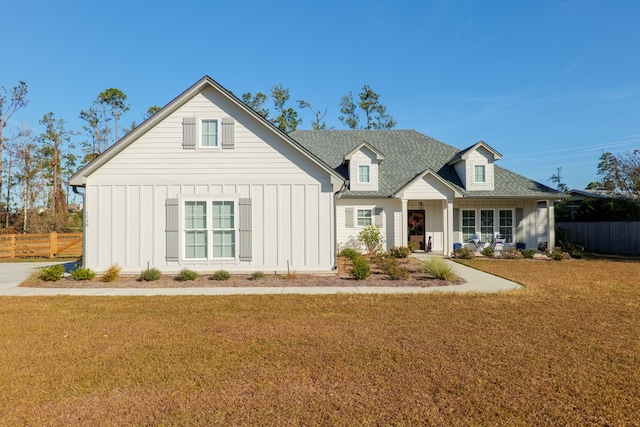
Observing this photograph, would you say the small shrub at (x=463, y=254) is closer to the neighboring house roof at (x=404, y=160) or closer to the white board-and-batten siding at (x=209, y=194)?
the neighboring house roof at (x=404, y=160)

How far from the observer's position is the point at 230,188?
1219cm

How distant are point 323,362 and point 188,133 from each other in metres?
9.79

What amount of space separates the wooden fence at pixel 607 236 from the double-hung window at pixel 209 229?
22.0 m

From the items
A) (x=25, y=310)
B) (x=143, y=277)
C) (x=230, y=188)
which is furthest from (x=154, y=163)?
(x=25, y=310)

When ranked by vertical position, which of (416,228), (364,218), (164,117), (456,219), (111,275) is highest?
(164,117)

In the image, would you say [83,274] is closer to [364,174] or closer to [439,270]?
[439,270]

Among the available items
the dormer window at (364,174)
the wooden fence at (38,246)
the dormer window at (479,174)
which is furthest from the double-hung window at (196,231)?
the dormer window at (479,174)

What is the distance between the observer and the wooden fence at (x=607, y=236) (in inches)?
826

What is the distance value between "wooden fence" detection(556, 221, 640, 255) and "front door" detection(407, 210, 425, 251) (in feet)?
36.3

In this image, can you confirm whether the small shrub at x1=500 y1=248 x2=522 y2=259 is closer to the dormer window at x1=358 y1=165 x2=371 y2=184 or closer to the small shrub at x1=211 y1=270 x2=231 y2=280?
the dormer window at x1=358 y1=165 x2=371 y2=184

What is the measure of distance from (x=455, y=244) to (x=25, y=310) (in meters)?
17.3

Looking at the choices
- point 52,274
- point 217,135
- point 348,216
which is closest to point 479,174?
point 348,216

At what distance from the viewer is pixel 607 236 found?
71.9 ft

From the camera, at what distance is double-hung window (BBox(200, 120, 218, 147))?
1236cm
